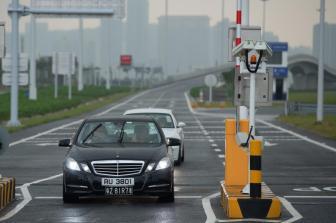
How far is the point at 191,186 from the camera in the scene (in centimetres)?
1859

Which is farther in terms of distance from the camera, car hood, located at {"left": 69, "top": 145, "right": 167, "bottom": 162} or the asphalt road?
car hood, located at {"left": 69, "top": 145, "right": 167, "bottom": 162}

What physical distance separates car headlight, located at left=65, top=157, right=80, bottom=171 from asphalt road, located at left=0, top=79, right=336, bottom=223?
0.56m

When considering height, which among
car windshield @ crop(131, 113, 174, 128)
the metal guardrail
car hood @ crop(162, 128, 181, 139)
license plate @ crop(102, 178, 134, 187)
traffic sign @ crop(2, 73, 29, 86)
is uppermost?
→ traffic sign @ crop(2, 73, 29, 86)

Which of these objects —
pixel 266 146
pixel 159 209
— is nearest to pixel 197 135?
pixel 266 146

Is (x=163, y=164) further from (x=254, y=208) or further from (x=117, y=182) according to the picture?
(x=254, y=208)

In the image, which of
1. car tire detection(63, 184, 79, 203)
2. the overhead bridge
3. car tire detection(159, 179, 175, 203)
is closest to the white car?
car tire detection(159, 179, 175, 203)

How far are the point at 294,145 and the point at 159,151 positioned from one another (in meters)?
17.4

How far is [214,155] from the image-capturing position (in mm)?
27891

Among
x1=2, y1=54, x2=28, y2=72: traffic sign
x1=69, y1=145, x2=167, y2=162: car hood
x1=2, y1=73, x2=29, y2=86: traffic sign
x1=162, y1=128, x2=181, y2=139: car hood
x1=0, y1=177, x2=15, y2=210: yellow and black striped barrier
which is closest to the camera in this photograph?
x1=0, y1=177, x2=15, y2=210: yellow and black striped barrier

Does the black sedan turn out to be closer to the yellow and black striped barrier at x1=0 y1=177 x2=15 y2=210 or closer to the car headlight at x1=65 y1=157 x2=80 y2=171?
the car headlight at x1=65 y1=157 x2=80 y2=171

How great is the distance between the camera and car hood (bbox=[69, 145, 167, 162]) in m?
15.4

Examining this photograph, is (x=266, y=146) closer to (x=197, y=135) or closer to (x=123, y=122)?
(x=197, y=135)

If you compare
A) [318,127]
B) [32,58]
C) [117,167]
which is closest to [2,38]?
[117,167]

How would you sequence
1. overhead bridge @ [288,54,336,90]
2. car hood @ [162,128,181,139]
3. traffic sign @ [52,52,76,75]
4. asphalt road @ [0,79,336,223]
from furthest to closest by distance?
overhead bridge @ [288,54,336,90] → traffic sign @ [52,52,76,75] → car hood @ [162,128,181,139] → asphalt road @ [0,79,336,223]
